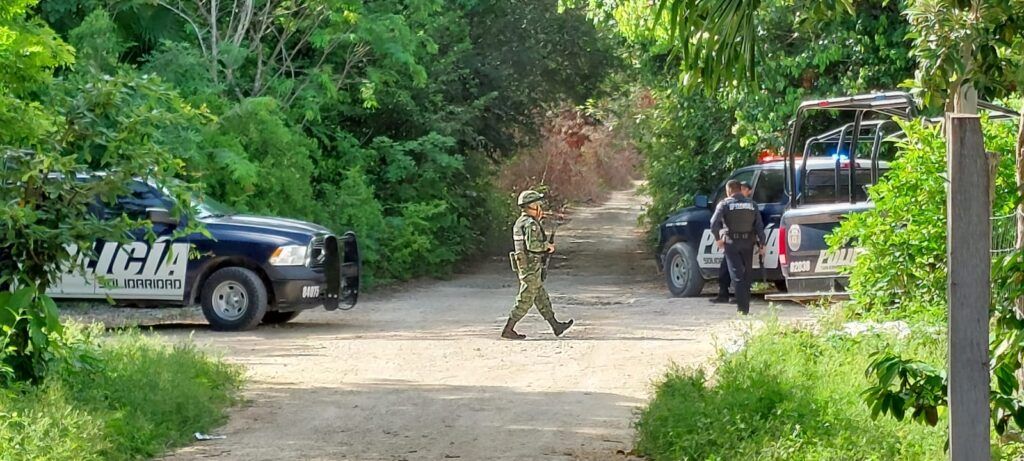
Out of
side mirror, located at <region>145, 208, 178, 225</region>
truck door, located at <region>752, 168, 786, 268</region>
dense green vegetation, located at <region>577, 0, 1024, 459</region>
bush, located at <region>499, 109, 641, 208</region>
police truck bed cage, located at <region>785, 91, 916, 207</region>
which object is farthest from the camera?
bush, located at <region>499, 109, 641, 208</region>

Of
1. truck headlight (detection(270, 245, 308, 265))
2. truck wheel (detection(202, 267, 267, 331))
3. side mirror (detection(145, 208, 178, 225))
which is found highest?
side mirror (detection(145, 208, 178, 225))

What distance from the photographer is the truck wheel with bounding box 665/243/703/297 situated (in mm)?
20516

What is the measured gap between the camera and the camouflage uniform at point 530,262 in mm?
15203

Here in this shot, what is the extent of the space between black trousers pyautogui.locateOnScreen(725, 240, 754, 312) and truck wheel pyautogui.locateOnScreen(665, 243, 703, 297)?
8.58ft

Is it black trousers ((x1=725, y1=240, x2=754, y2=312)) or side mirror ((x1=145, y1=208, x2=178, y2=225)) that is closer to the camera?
side mirror ((x1=145, y1=208, x2=178, y2=225))

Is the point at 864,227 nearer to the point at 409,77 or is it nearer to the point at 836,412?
the point at 836,412

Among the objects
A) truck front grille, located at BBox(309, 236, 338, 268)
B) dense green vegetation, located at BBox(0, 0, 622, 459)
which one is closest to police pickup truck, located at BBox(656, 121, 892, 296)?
dense green vegetation, located at BBox(0, 0, 622, 459)

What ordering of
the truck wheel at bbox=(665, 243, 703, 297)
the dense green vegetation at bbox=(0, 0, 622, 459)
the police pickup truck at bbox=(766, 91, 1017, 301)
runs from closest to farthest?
the dense green vegetation at bbox=(0, 0, 622, 459) < the police pickup truck at bbox=(766, 91, 1017, 301) < the truck wheel at bbox=(665, 243, 703, 297)

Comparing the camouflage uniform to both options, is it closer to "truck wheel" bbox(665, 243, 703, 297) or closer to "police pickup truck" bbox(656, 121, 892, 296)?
"police pickup truck" bbox(656, 121, 892, 296)

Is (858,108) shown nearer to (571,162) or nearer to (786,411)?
(786,411)

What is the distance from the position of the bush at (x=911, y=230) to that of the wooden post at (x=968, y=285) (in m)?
5.81

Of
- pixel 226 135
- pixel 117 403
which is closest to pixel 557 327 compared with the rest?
pixel 226 135

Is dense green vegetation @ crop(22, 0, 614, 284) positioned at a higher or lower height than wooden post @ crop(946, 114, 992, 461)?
higher

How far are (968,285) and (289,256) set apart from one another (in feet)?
39.3
